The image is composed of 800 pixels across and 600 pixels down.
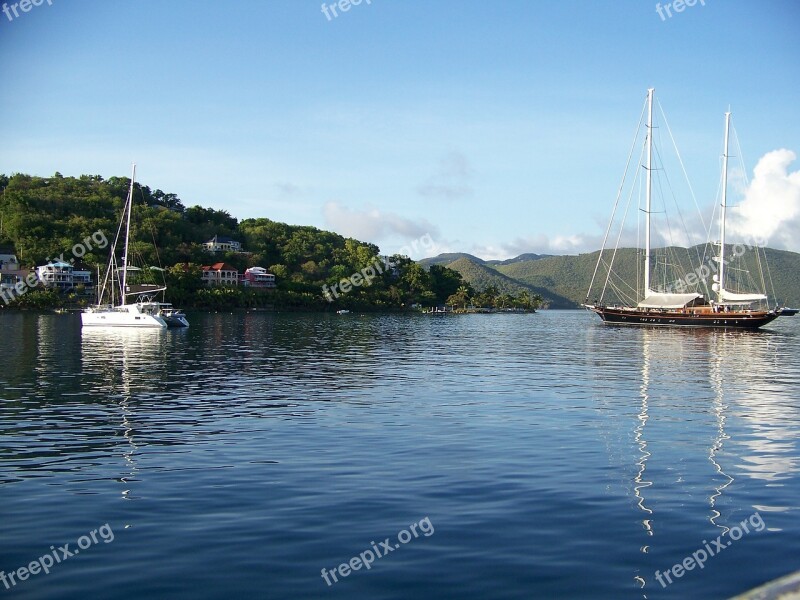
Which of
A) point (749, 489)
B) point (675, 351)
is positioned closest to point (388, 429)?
point (749, 489)

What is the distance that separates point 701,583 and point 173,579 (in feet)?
28.8
